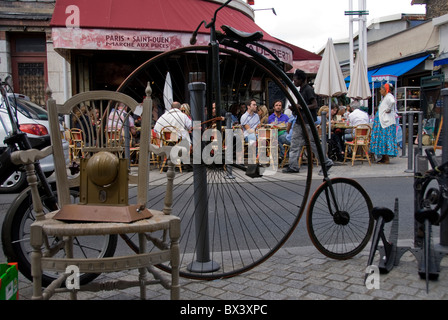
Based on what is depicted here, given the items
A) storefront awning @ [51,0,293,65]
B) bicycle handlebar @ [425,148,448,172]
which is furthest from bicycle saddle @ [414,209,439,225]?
storefront awning @ [51,0,293,65]

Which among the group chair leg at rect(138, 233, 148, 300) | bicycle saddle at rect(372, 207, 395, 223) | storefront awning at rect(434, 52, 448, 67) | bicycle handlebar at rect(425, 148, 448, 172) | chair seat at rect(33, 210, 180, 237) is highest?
storefront awning at rect(434, 52, 448, 67)

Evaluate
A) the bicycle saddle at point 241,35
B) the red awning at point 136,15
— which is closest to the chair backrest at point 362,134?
the red awning at point 136,15

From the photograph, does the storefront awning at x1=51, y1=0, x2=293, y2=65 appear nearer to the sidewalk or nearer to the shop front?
the shop front

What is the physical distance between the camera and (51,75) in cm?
1446

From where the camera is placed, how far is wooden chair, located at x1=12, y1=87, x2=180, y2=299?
207 centimetres

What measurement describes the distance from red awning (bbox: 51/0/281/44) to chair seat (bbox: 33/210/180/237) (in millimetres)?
10567

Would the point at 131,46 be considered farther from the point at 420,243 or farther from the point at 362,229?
the point at 420,243

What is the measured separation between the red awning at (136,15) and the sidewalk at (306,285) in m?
9.79

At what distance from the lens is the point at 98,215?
2197mm

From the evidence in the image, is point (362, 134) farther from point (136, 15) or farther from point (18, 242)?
point (18, 242)

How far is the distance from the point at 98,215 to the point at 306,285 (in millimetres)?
1593

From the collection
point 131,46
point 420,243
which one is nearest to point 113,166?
point 420,243

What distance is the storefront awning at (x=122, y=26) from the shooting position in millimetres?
11562

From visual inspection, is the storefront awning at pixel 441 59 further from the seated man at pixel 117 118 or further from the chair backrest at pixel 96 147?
the chair backrest at pixel 96 147
